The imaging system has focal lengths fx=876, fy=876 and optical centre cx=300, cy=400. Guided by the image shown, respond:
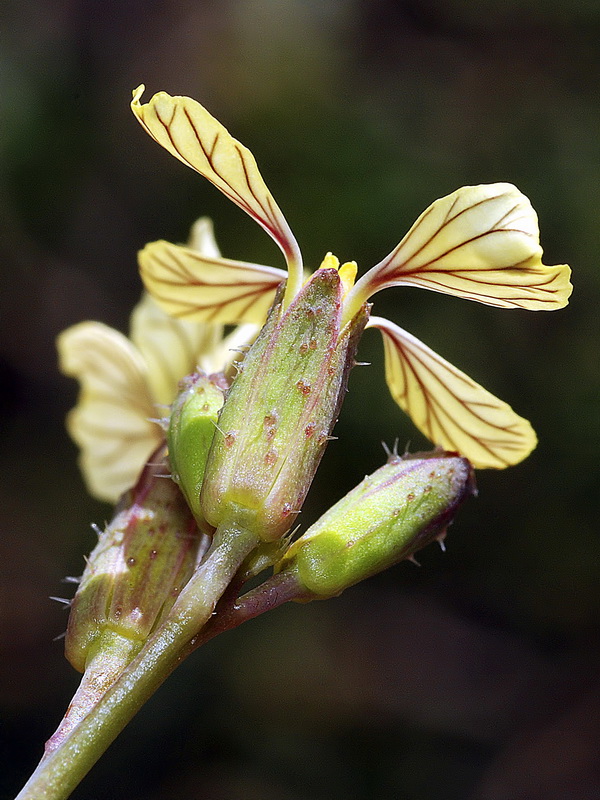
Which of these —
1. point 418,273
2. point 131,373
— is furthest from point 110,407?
point 418,273

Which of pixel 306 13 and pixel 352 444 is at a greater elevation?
pixel 306 13

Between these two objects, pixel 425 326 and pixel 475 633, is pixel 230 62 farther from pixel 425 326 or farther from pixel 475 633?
pixel 475 633

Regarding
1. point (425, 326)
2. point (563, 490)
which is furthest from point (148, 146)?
point (563, 490)

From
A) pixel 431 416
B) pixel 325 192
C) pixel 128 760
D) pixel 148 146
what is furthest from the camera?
pixel 148 146

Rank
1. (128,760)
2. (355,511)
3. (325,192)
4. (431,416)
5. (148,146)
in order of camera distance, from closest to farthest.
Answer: (355,511)
(431,416)
(128,760)
(325,192)
(148,146)

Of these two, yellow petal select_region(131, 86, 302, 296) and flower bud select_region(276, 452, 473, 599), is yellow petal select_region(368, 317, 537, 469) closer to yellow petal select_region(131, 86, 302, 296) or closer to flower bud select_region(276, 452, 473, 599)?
flower bud select_region(276, 452, 473, 599)

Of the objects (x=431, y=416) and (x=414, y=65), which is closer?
(x=431, y=416)

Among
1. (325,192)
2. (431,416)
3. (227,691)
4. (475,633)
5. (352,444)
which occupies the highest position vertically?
(325,192)

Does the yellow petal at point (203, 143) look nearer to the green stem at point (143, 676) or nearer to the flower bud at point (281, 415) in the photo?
the flower bud at point (281, 415)
